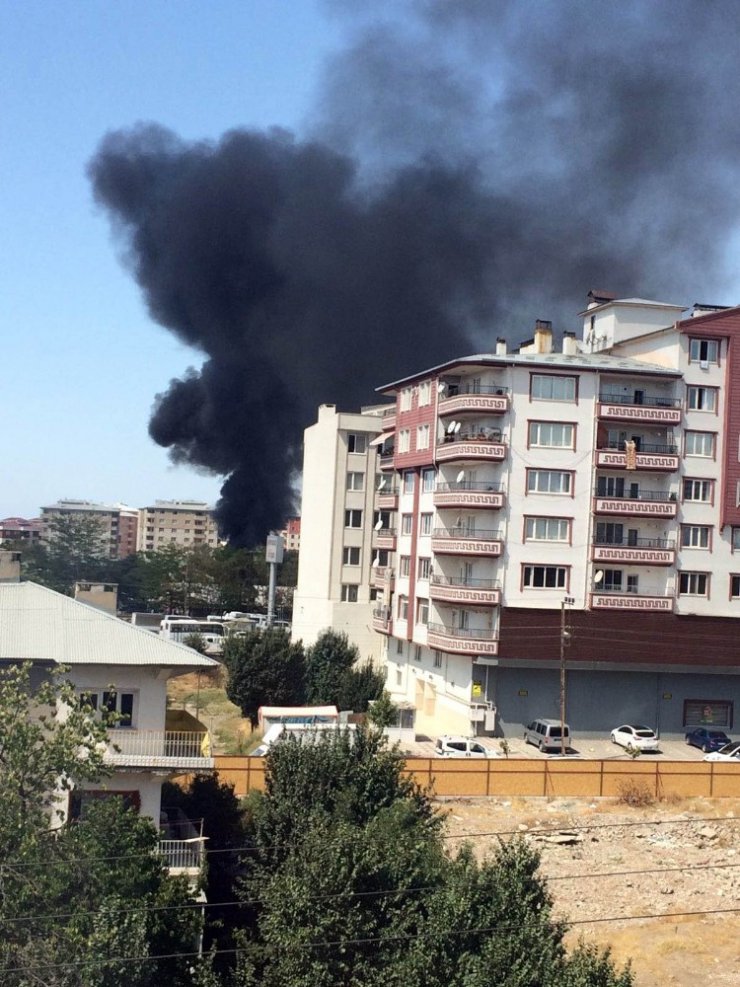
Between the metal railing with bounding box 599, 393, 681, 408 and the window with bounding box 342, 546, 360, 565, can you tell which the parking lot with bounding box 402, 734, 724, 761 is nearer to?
the metal railing with bounding box 599, 393, 681, 408

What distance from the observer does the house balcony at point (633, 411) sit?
4266 cm

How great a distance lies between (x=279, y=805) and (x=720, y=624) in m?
24.2

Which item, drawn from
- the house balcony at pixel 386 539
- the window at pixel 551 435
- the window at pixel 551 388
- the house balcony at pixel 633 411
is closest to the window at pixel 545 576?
the window at pixel 551 435

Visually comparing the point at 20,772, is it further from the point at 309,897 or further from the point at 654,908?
the point at 654,908

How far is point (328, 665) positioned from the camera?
49.2 meters

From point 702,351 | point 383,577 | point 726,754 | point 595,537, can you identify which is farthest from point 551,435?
point 726,754

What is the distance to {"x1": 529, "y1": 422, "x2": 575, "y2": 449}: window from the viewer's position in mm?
42719

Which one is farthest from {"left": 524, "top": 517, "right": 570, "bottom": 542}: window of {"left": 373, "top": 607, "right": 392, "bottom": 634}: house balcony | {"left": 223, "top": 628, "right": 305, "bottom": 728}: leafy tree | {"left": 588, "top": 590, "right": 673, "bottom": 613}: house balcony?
{"left": 223, "top": 628, "right": 305, "bottom": 728}: leafy tree

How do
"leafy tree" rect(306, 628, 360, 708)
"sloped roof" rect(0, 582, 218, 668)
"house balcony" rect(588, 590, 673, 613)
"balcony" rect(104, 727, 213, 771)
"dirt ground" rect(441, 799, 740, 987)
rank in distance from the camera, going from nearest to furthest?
"sloped roof" rect(0, 582, 218, 668) → "balcony" rect(104, 727, 213, 771) → "dirt ground" rect(441, 799, 740, 987) → "house balcony" rect(588, 590, 673, 613) → "leafy tree" rect(306, 628, 360, 708)

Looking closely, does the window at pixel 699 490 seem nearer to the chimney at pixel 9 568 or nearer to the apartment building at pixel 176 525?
the chimney at pixel 9 568

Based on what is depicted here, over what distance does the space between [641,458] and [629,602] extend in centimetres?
480

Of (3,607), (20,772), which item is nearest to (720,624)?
(3,607)

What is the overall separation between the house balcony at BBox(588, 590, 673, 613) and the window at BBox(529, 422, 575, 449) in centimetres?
507

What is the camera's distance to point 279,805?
23.4m
